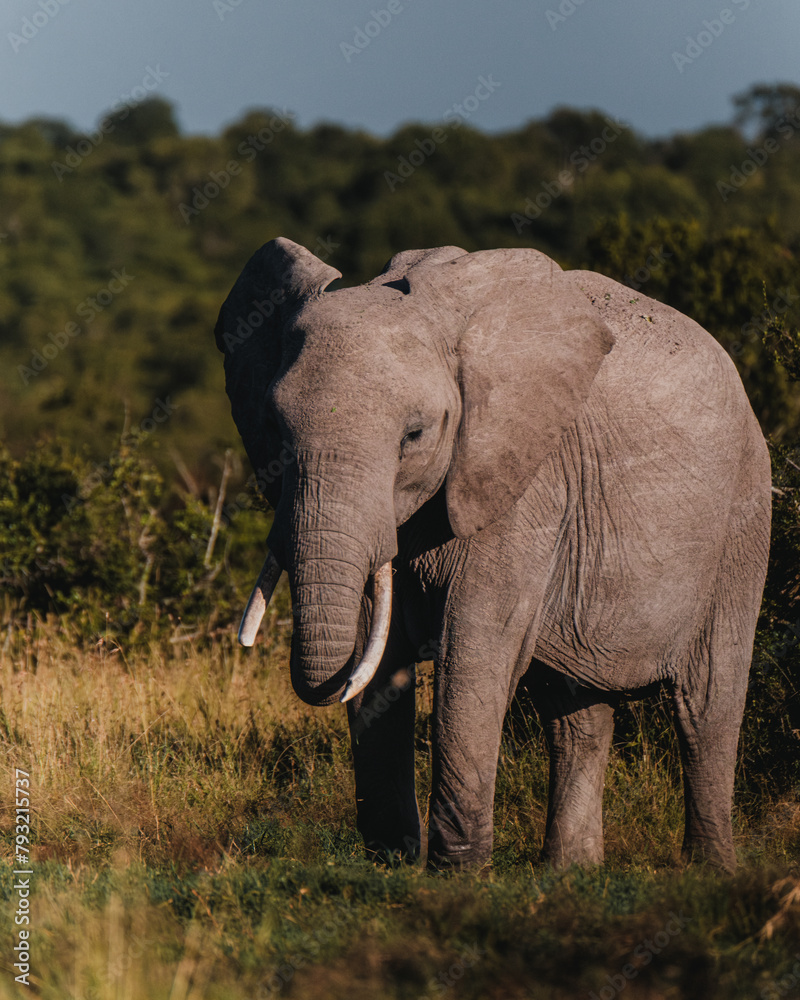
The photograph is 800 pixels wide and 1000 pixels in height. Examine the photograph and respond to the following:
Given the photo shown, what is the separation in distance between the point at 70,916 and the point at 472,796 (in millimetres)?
1435

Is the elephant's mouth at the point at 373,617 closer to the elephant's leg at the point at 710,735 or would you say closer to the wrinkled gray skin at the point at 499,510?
the wrinkled gray skin at the point at 499,510

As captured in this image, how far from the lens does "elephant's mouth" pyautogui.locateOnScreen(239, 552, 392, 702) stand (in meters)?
3.99

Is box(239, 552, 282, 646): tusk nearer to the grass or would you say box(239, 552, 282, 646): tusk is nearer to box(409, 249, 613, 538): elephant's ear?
box(409, 249, 613, 538): elephant's ear

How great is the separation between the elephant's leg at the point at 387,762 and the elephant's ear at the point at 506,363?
846 millimetres

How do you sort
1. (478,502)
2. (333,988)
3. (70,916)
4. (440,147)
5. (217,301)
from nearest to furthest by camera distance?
1. (333,988)
2. (70,916)
3. (478,502)
4. (217,301)
5. (440,147)

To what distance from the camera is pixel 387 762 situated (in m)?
5.04

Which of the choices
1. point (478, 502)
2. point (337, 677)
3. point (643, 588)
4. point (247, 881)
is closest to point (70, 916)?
point (247, 881)

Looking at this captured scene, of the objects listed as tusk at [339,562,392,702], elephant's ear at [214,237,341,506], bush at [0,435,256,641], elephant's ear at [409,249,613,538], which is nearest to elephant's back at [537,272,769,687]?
elephant's ear at [409,249,613,538]

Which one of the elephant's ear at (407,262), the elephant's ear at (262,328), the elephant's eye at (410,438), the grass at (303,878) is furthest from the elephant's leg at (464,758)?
the elephant's ear at (407,262)

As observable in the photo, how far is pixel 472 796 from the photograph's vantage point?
177 inches

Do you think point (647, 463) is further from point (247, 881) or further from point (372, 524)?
point (247, 881)

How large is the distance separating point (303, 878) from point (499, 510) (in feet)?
4.76

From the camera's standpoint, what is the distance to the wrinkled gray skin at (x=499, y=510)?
4.05 metres

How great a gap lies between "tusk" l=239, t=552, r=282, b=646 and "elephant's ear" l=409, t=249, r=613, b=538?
67 centimetres
